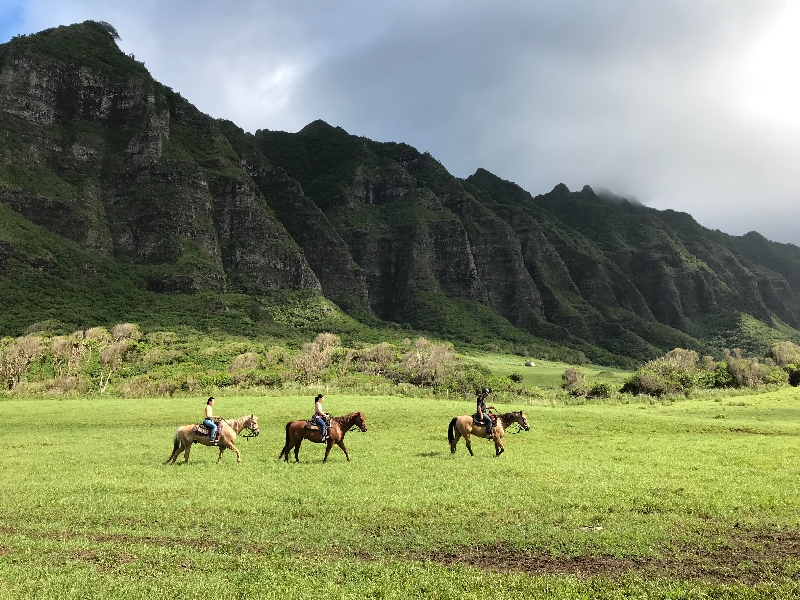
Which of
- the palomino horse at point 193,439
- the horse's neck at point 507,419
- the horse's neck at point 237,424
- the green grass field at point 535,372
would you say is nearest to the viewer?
the palomino horse at point 193,439

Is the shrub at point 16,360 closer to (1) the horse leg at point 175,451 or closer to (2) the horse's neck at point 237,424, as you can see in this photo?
(2) the horse's neck at point 237,424

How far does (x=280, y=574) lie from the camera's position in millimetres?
9445

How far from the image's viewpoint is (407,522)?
13.0m

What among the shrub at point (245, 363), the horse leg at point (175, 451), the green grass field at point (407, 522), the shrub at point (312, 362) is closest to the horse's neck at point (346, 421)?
the green grass field at point (407, 522)

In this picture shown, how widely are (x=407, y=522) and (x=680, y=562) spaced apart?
6606mm

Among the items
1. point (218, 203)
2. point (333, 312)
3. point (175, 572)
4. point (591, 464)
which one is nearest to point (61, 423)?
point (175, 572)

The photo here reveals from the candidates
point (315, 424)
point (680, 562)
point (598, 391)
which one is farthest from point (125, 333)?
point (680, 562)

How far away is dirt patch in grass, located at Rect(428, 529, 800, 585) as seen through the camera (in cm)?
958

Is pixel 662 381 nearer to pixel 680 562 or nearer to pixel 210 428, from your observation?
pixel 210 428

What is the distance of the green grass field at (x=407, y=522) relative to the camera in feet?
29.9

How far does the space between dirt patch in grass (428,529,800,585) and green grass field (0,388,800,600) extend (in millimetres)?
56

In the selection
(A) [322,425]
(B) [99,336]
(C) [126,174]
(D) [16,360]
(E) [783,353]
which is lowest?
(D) [16,360]

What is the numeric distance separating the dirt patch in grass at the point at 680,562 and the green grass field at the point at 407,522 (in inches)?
2.2

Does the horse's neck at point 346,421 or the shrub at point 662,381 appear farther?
the shrub at point 662,381
